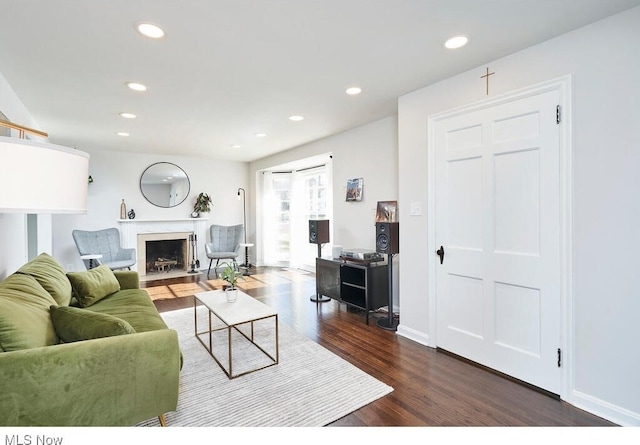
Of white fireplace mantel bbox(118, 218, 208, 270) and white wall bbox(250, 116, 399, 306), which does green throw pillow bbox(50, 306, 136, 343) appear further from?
white fireplace mantel bbox(118, 218, 208, 270)

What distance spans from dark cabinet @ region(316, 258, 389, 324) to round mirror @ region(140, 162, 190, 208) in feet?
12.2

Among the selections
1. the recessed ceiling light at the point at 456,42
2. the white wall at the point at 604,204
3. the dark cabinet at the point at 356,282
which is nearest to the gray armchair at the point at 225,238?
the dark cabinet at the point at 356,282

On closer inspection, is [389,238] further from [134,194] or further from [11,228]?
[134,194]

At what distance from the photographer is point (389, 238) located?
3.17 meters

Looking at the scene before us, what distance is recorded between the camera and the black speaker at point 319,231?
433 centimetres

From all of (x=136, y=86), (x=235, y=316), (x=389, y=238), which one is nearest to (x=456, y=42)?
(x=389, y=238)

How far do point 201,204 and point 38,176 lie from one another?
18.6 feet

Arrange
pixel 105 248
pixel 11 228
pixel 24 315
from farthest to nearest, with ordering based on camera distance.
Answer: pixel 105 248
pixel 11 228
pixel 24 315

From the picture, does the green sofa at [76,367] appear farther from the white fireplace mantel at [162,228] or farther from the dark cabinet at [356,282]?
the white fireplace mantel at [162,228]

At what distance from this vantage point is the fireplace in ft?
19.4

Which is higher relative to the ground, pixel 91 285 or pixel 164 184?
pixel 164 184

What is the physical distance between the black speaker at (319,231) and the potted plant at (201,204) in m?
3.06

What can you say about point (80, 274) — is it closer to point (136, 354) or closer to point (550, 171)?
point (136, 354)

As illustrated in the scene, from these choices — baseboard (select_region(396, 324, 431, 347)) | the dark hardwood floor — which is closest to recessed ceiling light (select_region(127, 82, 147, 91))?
the dark hardwood floor
